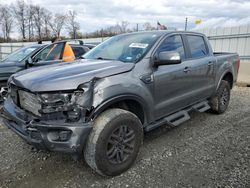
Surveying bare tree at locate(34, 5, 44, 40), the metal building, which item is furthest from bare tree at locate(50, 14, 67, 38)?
the metal building

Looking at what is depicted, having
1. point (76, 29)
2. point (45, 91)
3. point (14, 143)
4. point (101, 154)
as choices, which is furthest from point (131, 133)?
point (76, 29)

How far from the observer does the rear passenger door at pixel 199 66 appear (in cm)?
417

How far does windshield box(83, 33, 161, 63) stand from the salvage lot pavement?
145 centimetres

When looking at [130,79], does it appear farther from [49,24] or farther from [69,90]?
[49,24]

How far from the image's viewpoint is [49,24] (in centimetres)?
5588

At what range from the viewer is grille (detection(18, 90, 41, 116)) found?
2629 mm

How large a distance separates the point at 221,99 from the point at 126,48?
2.77 metres

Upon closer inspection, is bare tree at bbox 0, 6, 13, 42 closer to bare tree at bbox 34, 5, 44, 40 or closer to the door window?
bare tree at bbox 34, 5, 44, 40

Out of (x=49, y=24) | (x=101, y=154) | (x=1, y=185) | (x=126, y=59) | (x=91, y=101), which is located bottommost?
(x=1, y=185)

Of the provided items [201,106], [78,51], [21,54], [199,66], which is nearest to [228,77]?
[201,106]

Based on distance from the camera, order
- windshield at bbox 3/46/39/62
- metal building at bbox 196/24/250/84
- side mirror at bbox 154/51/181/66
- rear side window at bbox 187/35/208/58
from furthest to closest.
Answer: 1. metal building at bbox 196/24/250/84
2. windshield at bbox 3/46/39/62
3. rear side window at bbox 187/35/208/58
4. side mirror at bbox 154/51/181/66

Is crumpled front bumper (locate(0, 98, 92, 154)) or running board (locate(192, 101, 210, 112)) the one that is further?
running board (locate(192, 101, 210, 112))

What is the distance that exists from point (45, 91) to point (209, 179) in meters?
2.18

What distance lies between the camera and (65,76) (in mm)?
2680
